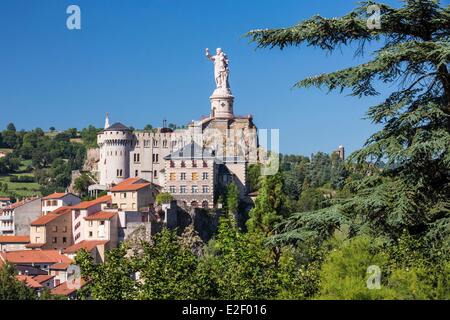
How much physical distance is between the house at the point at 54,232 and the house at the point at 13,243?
295 cm

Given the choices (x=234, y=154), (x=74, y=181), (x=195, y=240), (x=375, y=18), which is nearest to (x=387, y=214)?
(x=375, y=18)

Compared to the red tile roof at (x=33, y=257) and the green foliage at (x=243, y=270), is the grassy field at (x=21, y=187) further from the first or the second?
the green foliage at (x=243, y=270)

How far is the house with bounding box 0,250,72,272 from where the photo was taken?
6612 cm

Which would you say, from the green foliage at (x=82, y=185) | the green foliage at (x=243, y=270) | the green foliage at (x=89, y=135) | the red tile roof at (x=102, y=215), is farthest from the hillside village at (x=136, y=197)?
the green foliage at (x=89, y=135)

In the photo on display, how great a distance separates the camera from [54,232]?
71438mm

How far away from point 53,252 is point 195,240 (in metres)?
12.2

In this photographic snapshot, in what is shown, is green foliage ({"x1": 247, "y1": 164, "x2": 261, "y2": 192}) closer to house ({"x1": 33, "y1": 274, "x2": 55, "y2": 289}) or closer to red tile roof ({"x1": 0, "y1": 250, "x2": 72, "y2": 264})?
red tile roof ({"x1": 0, "y1": 250, "x2": 72, "y2": 264})

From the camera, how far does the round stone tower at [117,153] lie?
87750mm

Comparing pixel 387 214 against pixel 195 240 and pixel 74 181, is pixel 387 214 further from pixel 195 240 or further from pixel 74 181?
pixel 74 181

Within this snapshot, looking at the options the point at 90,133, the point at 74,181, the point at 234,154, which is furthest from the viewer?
the point at 90,133

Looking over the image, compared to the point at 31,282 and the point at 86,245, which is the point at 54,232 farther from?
the point at 31,282

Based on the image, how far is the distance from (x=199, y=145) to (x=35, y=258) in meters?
21.0

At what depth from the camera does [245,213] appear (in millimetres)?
78375
